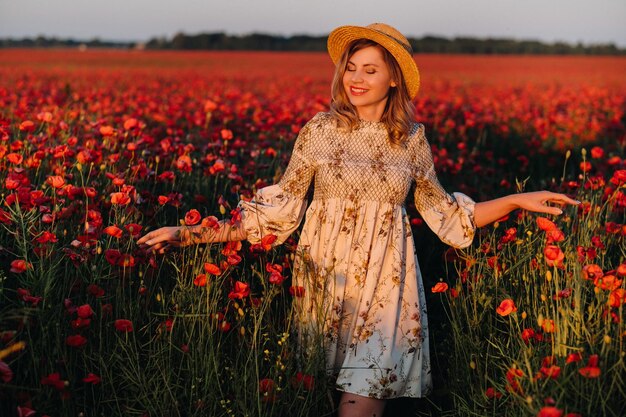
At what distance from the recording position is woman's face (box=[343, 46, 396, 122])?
2.86m

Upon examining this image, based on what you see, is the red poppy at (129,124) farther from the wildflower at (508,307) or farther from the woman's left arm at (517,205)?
the wildflower at (508,307)

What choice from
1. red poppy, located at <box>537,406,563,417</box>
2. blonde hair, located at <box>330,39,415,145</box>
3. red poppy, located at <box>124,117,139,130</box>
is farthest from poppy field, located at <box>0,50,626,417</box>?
blonde hair, located at <box>330,39,415,145</box>

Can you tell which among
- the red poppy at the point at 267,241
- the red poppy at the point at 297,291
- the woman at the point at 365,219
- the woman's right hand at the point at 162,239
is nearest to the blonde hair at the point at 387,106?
the woman at the point at 365,219

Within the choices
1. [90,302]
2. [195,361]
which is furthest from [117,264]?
[195,361]

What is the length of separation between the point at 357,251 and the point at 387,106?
66 centimetres

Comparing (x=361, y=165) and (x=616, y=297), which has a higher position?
(x=361, y=165)

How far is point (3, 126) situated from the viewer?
3.65 meters

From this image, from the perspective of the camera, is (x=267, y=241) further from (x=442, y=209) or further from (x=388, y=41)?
(x=388, y=41)

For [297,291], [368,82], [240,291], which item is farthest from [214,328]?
[368,82]

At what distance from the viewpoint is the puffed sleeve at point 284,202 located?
281cm

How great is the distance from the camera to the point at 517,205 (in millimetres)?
2836

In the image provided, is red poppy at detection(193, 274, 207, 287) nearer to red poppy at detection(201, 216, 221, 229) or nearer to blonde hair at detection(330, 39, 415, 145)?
red poppy at detection(201, 216, 221, 229)

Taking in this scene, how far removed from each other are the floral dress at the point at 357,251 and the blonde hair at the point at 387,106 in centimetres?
4

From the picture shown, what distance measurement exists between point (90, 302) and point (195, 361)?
434mm
